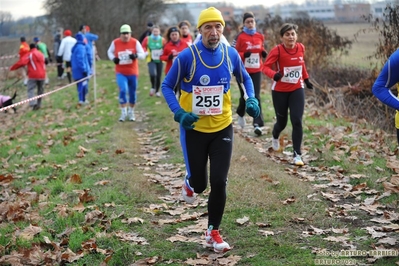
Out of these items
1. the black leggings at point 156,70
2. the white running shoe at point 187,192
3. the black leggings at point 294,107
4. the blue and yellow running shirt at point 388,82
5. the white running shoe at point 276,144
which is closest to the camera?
the blue and yellow running shirt at point 388,82

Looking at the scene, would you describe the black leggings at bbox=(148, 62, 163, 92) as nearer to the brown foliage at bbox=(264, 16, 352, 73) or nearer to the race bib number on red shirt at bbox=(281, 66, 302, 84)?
the brown foliage at bbox=(264, 16, 352, 73)

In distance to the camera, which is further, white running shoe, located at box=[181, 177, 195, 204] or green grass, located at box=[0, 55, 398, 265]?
white running shoe, located at box=[181, 177, 195, 204]

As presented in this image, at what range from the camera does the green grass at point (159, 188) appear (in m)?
5.64

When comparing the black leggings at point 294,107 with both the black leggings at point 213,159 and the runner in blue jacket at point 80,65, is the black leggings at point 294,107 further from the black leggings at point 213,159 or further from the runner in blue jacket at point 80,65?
the runner in blue jacket at point 80,65

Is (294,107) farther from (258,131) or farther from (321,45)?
(321,45)

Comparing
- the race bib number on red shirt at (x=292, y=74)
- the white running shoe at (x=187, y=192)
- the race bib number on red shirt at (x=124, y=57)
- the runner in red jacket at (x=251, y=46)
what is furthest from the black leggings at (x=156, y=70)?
the white running shoe at (x=187, y=192)

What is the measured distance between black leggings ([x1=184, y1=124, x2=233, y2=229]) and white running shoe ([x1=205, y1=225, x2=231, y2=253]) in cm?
6

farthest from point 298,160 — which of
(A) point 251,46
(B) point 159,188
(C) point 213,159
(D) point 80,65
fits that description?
(D) point 80,65

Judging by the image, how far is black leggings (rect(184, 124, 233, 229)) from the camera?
5438 mm

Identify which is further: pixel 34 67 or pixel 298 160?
pixel 34 67

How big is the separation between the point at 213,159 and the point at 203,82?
2.42 feet

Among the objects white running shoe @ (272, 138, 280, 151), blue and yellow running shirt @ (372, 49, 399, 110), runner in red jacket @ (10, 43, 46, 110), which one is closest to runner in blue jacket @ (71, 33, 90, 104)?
runner in red jacket @ (10, 43, 46, 110)

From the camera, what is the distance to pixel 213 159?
5504mm

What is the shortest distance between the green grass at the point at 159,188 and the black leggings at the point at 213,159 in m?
0.46
